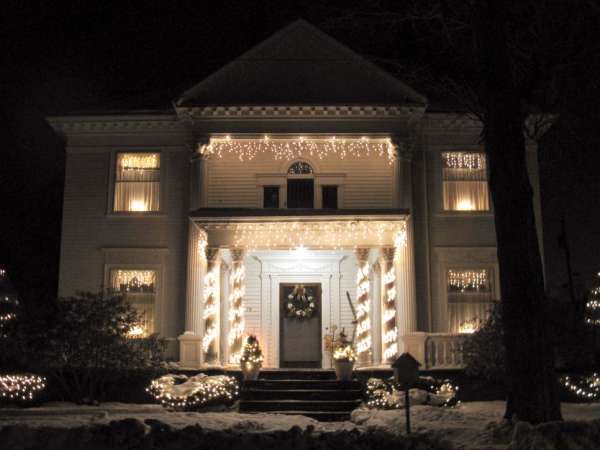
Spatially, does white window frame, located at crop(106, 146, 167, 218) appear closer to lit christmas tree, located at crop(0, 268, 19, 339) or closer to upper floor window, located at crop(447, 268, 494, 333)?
lit christmas tree, located at crop(0, 268, 19, 339)

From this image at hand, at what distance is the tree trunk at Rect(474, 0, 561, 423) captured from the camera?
36.6ft

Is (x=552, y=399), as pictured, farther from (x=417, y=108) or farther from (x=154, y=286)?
(x=154, y=286)

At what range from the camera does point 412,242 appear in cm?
1925

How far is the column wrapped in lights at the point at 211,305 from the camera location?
A: 19.0 m

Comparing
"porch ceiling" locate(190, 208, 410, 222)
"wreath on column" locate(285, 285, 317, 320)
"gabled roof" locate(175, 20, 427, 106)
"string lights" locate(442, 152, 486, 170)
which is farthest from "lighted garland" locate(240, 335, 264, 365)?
"string lights" locate(442, 152, 486, 170)

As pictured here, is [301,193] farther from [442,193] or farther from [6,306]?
[6,306]

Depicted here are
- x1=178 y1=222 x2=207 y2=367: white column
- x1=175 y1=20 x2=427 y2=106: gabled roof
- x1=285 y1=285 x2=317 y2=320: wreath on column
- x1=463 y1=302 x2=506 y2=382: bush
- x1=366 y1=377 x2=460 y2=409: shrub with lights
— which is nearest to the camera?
x1=366 y1=377 x2=460 y2=409: shrub with lights

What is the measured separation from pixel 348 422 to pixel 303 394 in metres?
1.90

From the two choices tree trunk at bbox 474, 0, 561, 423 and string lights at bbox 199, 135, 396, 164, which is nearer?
tree trunk at bbox 474, 0, 561, 423

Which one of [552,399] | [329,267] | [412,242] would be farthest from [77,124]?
[552,399]

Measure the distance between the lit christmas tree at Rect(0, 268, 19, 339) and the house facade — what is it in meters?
2.29

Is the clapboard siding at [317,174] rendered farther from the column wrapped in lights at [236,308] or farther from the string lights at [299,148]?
the column wrapped in lights at [236,308]

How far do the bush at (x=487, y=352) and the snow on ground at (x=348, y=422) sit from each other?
728mm

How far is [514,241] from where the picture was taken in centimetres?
1159
